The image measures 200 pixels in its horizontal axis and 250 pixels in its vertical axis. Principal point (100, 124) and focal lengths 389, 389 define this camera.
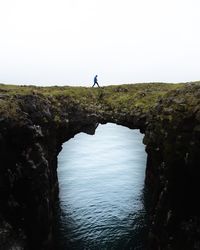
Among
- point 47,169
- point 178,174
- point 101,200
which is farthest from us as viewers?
point 101,200

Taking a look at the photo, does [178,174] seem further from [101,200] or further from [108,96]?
[108,96]

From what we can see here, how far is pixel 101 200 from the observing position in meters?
63.7

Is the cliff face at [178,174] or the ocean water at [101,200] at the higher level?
the cliff face at [178,174]

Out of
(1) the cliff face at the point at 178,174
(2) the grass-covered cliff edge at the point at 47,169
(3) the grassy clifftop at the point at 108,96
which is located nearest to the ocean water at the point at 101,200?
(2) the grass-covered cliff edge at the point at 47,169

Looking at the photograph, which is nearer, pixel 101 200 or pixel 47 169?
pixel 47 169

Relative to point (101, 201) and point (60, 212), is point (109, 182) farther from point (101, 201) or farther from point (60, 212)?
point (60, 212)

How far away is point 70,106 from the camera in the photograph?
57.0m

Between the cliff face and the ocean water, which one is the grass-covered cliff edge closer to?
the cliff face

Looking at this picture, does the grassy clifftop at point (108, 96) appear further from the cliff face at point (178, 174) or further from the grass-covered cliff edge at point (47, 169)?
the cliff face at point (178, 174)

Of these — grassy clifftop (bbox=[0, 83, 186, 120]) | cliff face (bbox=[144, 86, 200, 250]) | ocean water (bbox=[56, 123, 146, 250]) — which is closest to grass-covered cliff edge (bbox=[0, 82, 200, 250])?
cliff face (bbox=[144, 86, 200, 250])

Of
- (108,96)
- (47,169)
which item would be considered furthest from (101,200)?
(47,169)

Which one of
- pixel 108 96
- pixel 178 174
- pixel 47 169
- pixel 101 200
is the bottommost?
pixel 101 200

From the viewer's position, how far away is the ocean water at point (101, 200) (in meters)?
48.7

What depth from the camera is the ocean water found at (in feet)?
160
